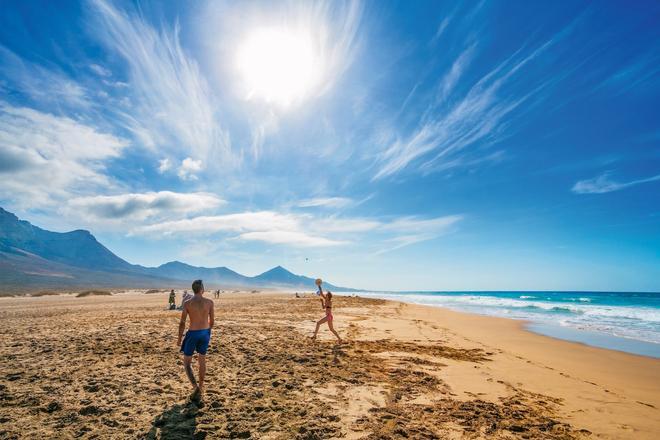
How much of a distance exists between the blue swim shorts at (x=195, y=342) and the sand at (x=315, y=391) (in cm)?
87

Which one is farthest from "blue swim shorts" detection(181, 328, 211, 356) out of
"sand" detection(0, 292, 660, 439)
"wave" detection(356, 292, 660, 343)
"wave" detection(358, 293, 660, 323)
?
"wave" detection(358, 293, 660, 323)

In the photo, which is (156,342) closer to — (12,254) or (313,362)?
(313,362)

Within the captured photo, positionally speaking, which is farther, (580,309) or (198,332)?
(580,309)

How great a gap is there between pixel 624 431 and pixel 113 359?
11.2 metres

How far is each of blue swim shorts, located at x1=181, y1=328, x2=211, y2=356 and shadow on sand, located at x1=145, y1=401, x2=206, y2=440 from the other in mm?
904

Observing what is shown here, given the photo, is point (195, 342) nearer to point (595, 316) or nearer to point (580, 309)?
point (595, 316)

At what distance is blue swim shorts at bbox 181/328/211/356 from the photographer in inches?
238

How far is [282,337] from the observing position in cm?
1219

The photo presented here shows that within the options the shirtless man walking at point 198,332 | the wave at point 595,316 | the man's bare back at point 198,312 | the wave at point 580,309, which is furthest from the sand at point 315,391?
the wave at point 580,309

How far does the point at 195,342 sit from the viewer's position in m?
6.13

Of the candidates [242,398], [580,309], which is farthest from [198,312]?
[580,309]

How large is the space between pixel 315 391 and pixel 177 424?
8.64ft

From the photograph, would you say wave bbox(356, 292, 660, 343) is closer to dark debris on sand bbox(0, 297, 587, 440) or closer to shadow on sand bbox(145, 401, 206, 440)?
dark debris on sand bbox(0, 297, 587, 440)

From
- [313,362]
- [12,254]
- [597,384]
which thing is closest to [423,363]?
[313,362]
